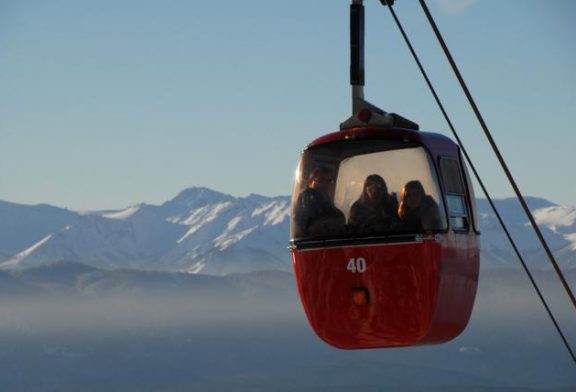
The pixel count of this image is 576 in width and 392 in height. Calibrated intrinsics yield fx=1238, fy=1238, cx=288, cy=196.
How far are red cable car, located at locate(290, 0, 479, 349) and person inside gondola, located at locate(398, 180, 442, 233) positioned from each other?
0.02 meters

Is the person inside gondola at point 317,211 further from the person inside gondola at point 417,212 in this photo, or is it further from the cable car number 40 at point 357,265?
the person inside gondola at point 417,212

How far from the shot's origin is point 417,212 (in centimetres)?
2548

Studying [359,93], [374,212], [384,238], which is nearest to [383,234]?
[384,238]

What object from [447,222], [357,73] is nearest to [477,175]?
[447,222]

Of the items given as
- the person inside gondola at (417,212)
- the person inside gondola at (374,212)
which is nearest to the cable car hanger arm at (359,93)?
the person inside gondola at (374,212)

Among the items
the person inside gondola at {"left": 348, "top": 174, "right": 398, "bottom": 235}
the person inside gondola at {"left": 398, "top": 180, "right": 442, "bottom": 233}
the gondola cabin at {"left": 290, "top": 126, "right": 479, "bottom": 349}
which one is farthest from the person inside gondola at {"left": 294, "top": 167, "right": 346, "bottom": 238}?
the person inside gondola at {"left": 398, "top": 180, "right": 442, "bottom": 233}

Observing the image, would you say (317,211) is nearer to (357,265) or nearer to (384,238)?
(357,265)

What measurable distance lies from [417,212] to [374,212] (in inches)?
34.9

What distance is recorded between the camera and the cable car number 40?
1006 inches

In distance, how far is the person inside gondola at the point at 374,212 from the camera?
83.3ft

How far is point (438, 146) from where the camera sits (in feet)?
88.4

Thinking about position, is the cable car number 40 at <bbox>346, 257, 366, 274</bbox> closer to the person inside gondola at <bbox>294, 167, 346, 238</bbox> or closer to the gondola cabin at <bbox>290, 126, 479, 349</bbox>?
the gondola cabin at <bbox>290, 126, 479, 349</bbox>

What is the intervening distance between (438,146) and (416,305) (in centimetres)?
381

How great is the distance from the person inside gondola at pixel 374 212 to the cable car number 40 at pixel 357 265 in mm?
568
